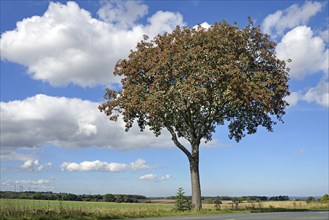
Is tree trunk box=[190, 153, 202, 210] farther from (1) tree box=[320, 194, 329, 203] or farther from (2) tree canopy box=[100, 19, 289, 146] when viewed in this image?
(1) tree box=[320, 194, 329, 203]

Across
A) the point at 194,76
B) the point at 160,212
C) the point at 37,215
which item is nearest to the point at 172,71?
the point at 194,76

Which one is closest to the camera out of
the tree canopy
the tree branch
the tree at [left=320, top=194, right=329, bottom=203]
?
the tree canopy

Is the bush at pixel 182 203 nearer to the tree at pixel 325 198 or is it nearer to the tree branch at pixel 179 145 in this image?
the tree branch at pixel 179 145

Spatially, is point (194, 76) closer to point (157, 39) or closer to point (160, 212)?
point (157, 39)

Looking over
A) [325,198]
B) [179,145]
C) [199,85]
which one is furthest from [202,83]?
[325,198]

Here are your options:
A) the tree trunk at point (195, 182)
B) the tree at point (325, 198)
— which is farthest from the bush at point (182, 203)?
the tree at point (325, 198)

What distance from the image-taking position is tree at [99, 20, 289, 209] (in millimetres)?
28562

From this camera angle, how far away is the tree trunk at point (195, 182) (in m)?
31.5

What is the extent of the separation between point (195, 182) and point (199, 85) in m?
8.73

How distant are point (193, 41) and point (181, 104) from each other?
5.07 metres

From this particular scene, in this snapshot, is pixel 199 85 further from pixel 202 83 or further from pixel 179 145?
pixel 179 145

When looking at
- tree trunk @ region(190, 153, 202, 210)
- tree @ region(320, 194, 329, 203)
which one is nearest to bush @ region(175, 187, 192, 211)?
tree trunk @ region(190, 153, 202, 210)

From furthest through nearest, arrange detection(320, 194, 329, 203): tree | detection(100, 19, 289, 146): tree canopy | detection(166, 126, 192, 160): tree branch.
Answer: detection(320, 194, 329, 203): tree, detection(166, 126, 192, 160): tree branch, detection(100, 19, 289, 146): tree canopy

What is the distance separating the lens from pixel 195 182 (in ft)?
105
